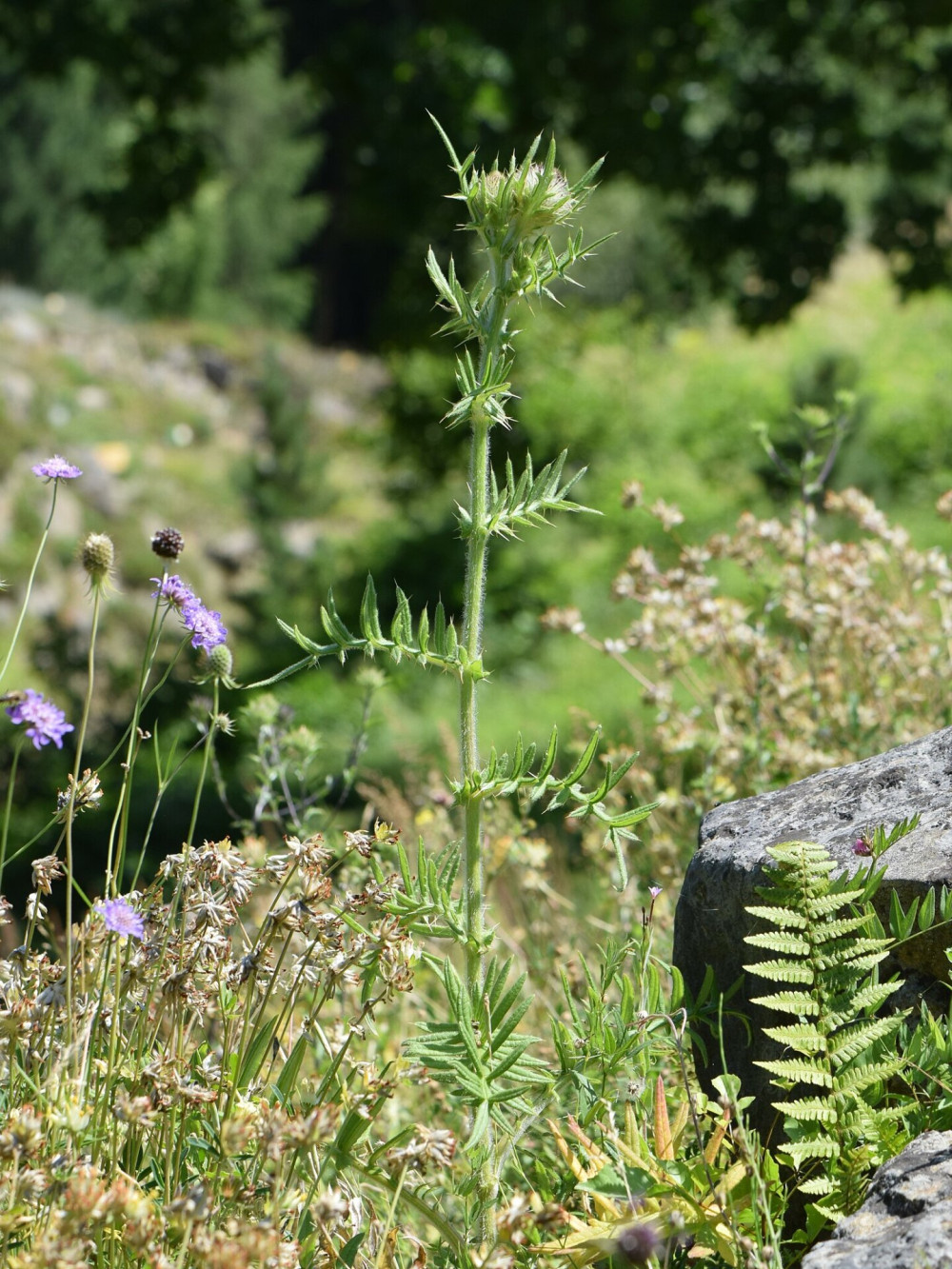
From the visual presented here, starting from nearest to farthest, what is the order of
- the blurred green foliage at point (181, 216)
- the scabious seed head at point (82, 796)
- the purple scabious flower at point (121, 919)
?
the purple scabious flower at point (121, 919), the scabious seed head at point (82, 796), the blurred green foliage at point (181, 216)

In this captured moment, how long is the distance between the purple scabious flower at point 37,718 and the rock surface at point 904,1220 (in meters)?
1.10

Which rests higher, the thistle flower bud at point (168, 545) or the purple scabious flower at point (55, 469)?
the purple scabious flower at point (55, 469)

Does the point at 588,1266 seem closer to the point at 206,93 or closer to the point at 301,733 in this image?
the point at 301,733

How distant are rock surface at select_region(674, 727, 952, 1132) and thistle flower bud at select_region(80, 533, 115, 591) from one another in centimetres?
98

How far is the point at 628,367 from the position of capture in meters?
18.0

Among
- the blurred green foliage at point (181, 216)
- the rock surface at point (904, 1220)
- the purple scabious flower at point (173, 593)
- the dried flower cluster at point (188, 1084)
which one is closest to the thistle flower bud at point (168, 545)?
the purple scabious flower at point (173, 593)

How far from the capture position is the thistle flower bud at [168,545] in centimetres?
175

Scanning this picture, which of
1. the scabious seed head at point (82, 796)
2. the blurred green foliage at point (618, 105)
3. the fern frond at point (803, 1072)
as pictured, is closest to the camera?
the fern frond at point (803, 1072)

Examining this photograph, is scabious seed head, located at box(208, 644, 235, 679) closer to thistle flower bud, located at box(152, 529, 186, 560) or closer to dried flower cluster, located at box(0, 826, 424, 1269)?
thistle flower bud, located at box(152, 529, 186, 560)

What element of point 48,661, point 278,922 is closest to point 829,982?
point 278,922

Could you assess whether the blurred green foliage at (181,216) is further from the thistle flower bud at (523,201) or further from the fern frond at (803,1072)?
the fern frond at (803,1072)

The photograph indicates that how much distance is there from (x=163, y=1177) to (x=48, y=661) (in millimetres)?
8416

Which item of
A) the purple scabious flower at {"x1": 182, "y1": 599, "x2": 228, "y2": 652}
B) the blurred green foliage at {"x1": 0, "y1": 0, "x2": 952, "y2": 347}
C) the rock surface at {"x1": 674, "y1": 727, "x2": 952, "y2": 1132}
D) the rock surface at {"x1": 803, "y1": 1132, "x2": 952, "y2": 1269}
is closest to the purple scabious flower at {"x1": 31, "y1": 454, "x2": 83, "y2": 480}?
the purple scabious flower at {"x1": 182, "y1": 599, "x2": 228, "y2": 652}

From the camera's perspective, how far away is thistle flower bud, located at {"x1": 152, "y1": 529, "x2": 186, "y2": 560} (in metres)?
1.75
